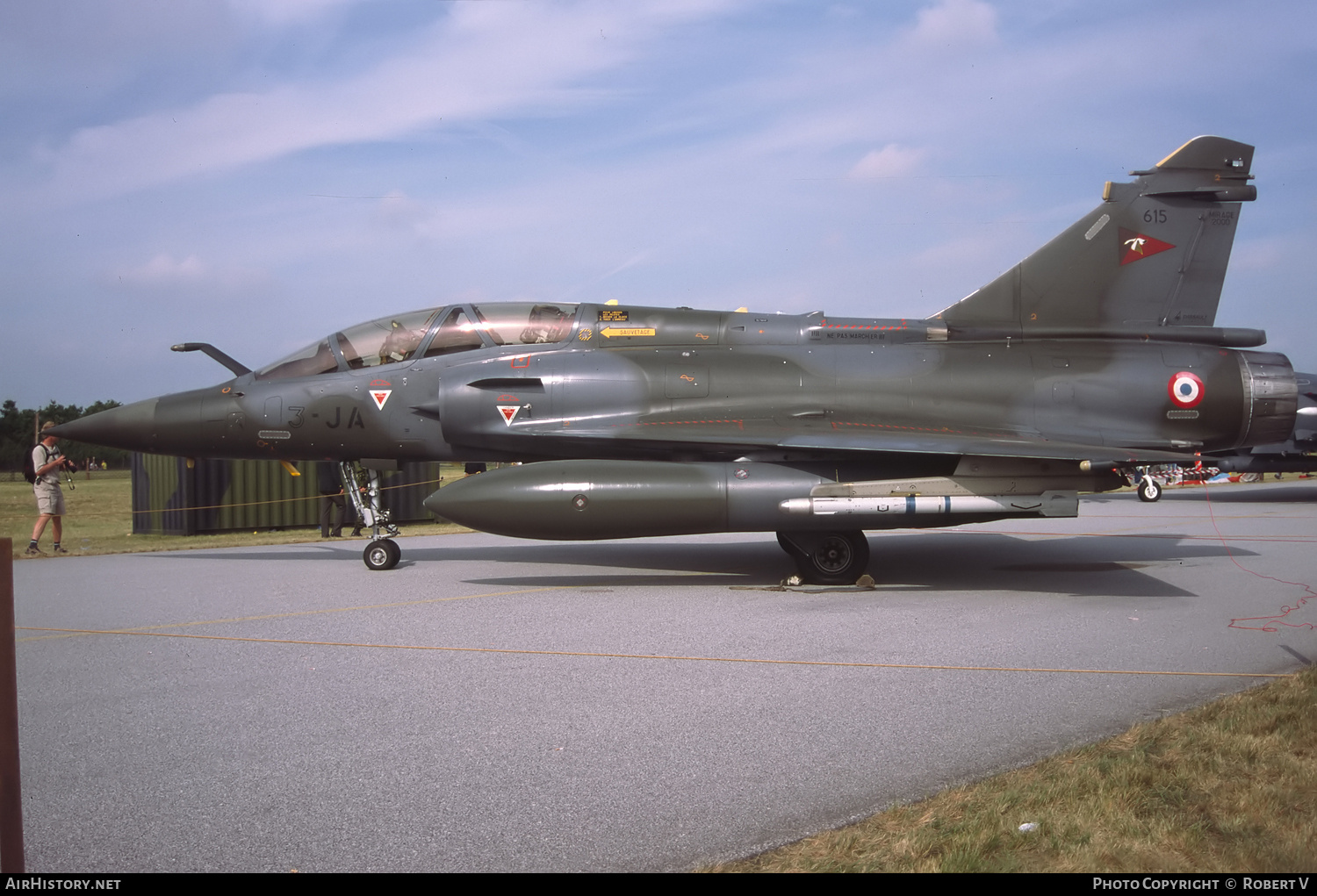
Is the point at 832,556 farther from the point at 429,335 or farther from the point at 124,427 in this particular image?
the point at 124,427

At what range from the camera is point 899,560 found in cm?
998

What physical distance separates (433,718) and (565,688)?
31.2 inches

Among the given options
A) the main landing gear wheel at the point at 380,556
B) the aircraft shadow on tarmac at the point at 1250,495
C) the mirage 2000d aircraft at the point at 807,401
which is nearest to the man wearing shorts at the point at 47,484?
the mirage 2000d aircraft at the point at 807,401

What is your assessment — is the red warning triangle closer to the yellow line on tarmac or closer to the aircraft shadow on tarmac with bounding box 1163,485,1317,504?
the yellow line on tarmac

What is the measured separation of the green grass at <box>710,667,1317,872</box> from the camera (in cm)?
288

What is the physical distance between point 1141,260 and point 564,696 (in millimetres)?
7610

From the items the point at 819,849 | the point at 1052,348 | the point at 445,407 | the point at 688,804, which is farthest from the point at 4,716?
the point at 1052,348

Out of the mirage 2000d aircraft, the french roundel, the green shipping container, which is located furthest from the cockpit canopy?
the green shipping container

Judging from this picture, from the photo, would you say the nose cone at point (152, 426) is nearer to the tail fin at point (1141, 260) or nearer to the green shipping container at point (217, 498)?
the green shipping container at point (217, 498)

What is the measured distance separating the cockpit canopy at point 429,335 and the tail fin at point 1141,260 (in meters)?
4.17

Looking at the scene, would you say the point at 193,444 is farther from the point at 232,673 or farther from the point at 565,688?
the point at 565,688

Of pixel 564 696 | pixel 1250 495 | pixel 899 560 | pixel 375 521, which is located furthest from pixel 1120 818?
pixel 1250 495

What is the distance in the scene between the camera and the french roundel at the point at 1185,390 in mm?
8570

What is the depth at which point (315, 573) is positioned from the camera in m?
9.41
